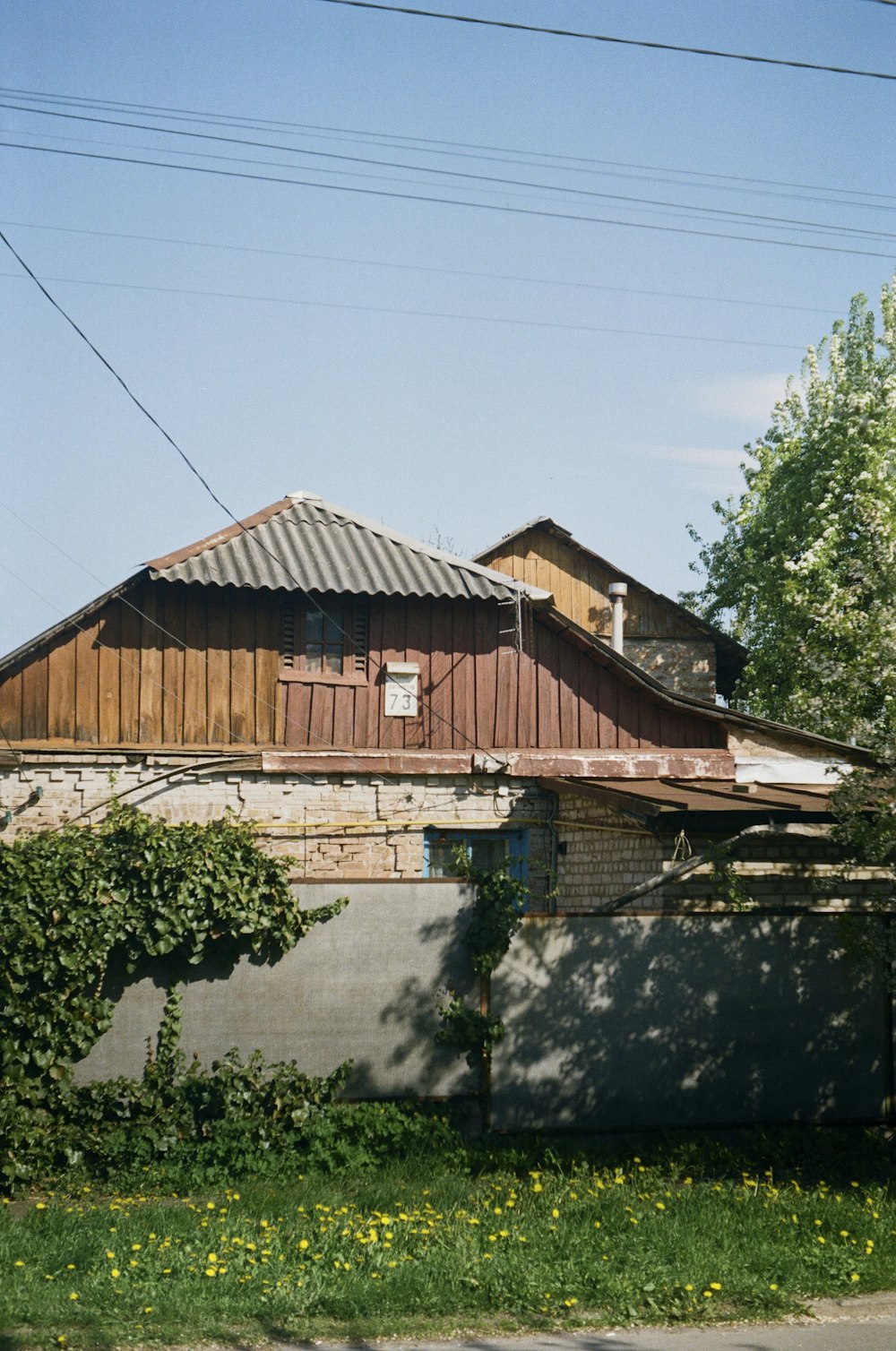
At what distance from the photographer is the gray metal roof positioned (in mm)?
15289

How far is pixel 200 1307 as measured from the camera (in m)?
5.63

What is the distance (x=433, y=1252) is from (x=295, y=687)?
9.78 meters

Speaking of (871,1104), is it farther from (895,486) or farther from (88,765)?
(895,486)

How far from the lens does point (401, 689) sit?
15969 millimetres

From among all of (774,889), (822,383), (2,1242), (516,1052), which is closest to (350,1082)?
(516,1052)

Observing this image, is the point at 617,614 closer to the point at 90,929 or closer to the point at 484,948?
the point at 484,948

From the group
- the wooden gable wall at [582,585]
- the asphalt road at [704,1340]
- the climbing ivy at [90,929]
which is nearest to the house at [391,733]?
the climbing ivy at [90,929]

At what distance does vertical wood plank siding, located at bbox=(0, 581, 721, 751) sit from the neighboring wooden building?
990cm

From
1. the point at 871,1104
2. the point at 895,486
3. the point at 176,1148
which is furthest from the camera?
the point at 895,486

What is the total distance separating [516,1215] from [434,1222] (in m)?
0.50

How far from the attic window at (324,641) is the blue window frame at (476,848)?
7.32 ft

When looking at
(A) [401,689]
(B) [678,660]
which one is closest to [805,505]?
(B) [678,660]

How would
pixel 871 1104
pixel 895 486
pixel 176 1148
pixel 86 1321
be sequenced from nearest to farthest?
pixel 86 1321
pixel 176 1148
pixel 871 1104
pixel 895 486

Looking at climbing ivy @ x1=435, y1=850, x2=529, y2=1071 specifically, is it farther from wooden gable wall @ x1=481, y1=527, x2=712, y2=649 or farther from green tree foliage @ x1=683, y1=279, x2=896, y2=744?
wooden gable wall @ x1=481, y1=527, x2=712, y2=649
